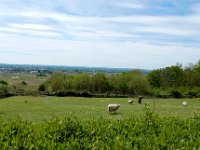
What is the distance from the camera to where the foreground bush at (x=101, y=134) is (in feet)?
18.3

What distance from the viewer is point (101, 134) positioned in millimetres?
6555

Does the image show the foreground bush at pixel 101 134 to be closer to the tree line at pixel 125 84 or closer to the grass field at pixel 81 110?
the grass field at pixel 81 110

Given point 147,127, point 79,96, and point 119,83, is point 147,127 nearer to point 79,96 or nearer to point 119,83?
point 79,96

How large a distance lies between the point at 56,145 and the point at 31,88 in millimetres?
58415

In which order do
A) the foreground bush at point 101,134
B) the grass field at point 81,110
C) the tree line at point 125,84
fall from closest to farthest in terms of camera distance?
1. the foreground bush at point 101,134
2. the grass field at point 81,110
3. the tree line at point 125,84

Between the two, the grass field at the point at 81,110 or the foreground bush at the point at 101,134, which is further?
the grass field at the point at 81,110

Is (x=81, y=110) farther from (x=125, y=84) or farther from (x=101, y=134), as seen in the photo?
(x=125, y=84)

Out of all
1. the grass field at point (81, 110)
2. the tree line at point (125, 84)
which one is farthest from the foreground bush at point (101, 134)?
the tree line at point (125, 84)

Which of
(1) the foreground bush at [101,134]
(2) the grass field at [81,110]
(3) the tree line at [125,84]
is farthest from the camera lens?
(3) the tree line at [125,84]

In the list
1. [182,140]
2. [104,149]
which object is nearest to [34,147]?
[104,149]

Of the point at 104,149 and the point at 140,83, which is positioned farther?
the point at 140,83

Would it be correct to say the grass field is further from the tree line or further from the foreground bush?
the tree line

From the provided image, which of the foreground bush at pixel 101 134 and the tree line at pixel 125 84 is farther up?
the foreground bush at pixel 101 134

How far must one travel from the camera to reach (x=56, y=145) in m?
5.49
